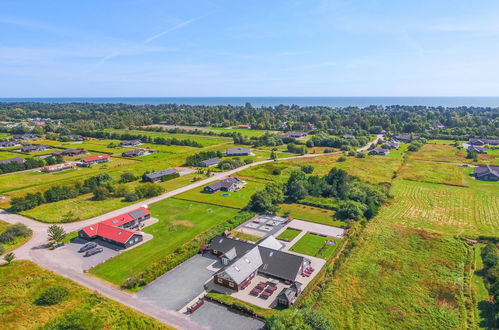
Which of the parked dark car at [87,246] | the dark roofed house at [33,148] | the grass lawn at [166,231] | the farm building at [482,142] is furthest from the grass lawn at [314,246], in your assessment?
the farm building at [482,142]

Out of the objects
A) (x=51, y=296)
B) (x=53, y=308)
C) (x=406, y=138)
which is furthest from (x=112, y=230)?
(x=406, y=138)

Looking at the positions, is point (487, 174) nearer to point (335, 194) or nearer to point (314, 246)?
point (335, 194)

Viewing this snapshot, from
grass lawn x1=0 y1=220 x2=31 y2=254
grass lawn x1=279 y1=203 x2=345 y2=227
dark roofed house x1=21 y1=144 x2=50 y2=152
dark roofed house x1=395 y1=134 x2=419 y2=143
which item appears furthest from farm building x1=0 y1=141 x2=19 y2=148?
dark roofed house x1=395 y1=134 x2=419 y2=143

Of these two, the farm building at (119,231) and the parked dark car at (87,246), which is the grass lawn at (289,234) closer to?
the farm building at (119,231)

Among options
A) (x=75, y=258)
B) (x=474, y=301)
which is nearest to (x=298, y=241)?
(x=474, y=301)

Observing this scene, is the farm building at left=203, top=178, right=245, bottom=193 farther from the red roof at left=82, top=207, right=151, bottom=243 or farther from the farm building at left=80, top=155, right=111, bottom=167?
the farm building at left=80, top=155, right=111, bottom=167

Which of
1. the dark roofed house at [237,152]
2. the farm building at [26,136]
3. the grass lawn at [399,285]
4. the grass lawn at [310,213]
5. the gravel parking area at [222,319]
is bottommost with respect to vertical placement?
the gravel parking area at [222,319]
